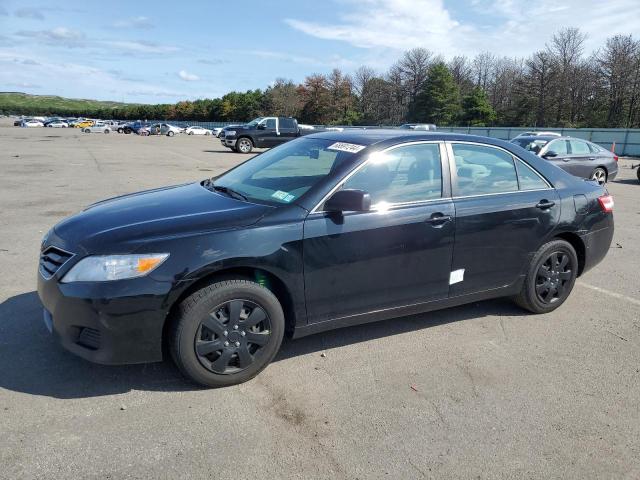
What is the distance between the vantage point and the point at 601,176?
14.5m

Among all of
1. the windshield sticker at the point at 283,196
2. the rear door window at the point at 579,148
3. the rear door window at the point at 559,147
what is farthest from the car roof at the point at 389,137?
the rear door window at the point at 579,148

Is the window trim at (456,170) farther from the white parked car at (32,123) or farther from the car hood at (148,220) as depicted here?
the white parked car at (32,123)

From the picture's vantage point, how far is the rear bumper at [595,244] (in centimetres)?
467

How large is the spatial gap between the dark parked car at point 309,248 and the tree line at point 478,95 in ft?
190

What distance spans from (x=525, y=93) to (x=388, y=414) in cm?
6743

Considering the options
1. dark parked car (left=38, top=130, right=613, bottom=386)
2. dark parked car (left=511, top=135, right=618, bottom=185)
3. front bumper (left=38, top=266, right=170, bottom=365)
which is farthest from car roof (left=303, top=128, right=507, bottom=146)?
dark parked car (left=511, top=135, right=618, bottom=185)

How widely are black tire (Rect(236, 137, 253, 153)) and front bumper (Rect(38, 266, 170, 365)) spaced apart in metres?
23.7

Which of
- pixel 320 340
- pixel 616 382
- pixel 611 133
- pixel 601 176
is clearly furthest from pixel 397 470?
pixel 611 133

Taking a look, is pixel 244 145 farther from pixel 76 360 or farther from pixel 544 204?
pixel 76 360

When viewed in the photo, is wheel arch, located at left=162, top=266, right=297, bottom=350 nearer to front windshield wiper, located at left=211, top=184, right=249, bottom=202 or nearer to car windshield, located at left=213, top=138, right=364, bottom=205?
car windshield, located at left=213, top=138, right=364, bottom=205

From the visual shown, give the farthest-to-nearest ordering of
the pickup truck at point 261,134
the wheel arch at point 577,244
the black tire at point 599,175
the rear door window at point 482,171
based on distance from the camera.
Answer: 1. the pickup truck at point 261,134
2. the black tire at point 599,175
3. the wheel arch at point 577,244
4. the rear door window at point 482,171

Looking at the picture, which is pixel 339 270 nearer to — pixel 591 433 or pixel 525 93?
pixel 591 433

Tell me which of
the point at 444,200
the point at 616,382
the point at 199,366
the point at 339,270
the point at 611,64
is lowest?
the point at 616,382

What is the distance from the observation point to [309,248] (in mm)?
3303
